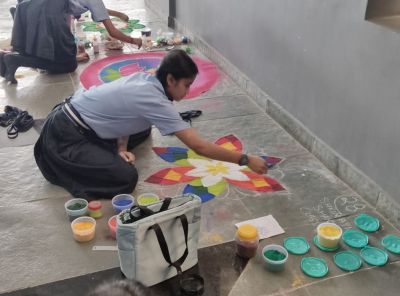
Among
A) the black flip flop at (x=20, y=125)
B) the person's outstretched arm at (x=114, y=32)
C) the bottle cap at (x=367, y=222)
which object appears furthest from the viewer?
the person's outstretched arm at (x=114, y=32)

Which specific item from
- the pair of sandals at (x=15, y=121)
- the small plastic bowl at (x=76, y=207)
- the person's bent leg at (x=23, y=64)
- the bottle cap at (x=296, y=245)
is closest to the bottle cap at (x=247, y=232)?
the bottle cap at (x=296, y=245)

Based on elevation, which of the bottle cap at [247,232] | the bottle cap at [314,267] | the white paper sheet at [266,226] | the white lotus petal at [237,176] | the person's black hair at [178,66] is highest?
the person's black hair at [178,66]

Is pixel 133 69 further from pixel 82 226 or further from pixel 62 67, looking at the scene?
pixel 82 226

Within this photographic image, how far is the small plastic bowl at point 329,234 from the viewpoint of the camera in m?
2.41

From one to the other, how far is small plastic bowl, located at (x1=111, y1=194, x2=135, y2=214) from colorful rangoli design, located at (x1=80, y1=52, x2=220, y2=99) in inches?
64.6

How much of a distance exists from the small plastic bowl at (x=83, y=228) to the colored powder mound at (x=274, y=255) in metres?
0.90

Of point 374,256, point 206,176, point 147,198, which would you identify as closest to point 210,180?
point 206,176

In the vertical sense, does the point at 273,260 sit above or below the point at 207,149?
below

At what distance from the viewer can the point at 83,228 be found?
8.20ft

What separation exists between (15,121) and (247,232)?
218cm

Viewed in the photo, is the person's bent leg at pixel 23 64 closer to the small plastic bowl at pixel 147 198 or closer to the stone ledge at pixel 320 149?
the stone ledge at pixel 320 149

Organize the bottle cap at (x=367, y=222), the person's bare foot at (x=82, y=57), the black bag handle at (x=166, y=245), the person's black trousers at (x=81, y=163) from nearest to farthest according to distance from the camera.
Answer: the black bag handle at (x=166, y=245)
the bottle cap at (x=367, y=222)
the person's black trousers at (x=81, y=163)
the person's bare foot at (x=82, y=57)

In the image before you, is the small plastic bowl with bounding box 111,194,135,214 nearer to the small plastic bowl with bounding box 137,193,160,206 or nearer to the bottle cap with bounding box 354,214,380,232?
the small plastic bowl with bounding box 137,193,160,206

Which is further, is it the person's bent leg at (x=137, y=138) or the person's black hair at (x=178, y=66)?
the person's bent leg at (x=137, y=138)
